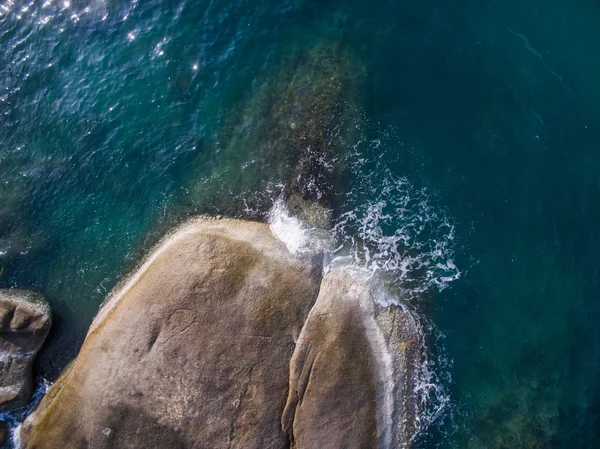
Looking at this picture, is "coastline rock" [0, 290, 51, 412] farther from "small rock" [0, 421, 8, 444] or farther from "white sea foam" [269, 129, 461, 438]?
"white sea foam" [269, 129, 461, 438]

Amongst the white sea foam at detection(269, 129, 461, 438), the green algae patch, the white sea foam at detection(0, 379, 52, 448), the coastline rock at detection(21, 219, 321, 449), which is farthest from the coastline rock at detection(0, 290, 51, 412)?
the white sea foam at detection(269, 129, 461, 438)

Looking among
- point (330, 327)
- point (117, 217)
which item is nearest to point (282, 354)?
point (330, 327)

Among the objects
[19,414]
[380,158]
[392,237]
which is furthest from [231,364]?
[380,158]

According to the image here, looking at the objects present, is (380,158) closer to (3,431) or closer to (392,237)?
(392,237)

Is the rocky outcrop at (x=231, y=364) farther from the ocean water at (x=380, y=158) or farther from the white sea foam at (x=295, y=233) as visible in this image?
the ocean water at (x=380, y=158)

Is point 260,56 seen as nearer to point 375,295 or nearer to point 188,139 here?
point 188,139

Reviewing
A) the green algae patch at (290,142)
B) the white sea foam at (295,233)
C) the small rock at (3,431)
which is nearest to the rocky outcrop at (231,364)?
the white sea foam at (295,233)
